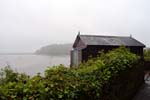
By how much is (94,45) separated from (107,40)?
2705 millimetres

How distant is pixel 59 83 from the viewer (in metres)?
5.23

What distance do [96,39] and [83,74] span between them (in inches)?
733

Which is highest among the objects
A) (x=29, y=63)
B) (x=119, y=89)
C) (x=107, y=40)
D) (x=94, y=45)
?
(x=107, y=40)

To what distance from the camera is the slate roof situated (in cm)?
2389

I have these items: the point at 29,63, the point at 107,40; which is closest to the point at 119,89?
the point at 107,40

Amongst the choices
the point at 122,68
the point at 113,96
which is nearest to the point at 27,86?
the point at 113,96

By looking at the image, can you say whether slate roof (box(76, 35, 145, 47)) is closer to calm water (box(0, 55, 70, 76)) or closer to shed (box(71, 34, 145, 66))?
shed (box(71, 34, 145, 66))

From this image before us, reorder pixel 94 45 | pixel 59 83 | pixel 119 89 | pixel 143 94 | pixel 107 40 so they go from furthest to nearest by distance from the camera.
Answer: pixel 107 40 < pixel 94 45 < pixel 143 94 < pixel 119 89 < pixel 59 83

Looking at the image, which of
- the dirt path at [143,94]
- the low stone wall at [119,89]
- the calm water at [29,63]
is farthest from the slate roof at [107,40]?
the low stone wall at [119,89]

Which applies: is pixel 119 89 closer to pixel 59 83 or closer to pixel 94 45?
pixel 59 83

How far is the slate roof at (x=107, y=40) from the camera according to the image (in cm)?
2389

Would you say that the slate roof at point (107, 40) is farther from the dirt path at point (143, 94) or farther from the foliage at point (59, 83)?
the foliage at point (59, 83)

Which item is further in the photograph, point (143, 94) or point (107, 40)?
point (107, 40)

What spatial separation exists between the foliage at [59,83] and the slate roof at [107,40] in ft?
50.8
